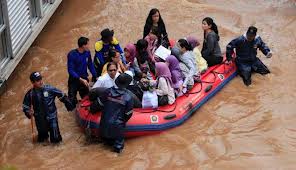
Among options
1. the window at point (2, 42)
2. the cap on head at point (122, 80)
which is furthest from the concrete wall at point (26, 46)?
the cap on head at point (122, 80)

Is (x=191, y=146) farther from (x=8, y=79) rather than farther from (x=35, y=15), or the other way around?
(x=35, y=15)

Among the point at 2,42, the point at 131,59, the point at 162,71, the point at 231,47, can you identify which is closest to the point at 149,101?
the point at 162,71

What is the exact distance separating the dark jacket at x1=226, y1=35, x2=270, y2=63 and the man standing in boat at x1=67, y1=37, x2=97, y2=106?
2.75 m

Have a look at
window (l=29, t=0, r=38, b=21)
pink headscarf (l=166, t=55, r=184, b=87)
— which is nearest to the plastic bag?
pink headscarf (l=166, t=55, r=184, b=87)

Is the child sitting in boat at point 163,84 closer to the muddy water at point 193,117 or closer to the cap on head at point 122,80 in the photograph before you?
the muddy water at point 193,117

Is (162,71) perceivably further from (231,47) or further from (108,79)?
(231,47)

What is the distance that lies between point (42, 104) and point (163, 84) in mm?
2133

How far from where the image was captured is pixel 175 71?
32.0 ft

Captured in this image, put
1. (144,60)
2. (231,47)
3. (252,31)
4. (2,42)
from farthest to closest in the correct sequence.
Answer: (231,47)
(252,31)
(2,42)
(144,60)

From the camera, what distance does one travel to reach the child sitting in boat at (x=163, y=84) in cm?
934

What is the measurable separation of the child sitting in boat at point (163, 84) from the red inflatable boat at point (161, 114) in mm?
117

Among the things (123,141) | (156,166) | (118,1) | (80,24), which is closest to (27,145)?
(123,141)

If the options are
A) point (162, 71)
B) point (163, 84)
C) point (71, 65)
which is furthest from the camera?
point (162, 71)

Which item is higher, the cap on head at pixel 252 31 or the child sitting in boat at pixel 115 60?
the cap on head at pixel 252 31
